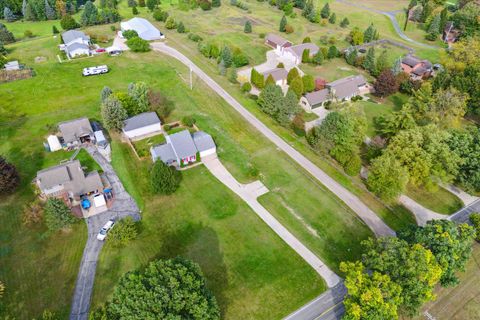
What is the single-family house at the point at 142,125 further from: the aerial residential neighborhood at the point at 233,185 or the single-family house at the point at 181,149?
the single-family house at the point at 181,149

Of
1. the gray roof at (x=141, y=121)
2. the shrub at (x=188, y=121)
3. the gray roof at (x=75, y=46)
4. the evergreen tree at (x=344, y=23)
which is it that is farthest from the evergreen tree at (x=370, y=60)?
the gray roof at (x=75, y=46)

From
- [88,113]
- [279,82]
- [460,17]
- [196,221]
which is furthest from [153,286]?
[460,17]

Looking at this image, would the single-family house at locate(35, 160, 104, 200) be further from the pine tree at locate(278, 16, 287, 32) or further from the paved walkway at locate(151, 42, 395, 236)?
the pine tree at locate(278, 16, 287, 32)

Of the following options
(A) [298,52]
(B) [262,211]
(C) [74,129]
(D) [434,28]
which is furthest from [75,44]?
(D) [434,28]

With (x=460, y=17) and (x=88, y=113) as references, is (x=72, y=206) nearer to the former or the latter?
(x=88, y=113)

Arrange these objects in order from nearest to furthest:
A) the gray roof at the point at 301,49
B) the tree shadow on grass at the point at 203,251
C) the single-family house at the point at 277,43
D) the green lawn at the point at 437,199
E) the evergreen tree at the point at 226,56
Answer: the tree shadow on grass at the point at 203,251 → the green lawn at the point at 437,199 → the evergreen tree at the point at 226,56 → the gray roof at the point at 301,49 → the single-family house at the point at 277,43

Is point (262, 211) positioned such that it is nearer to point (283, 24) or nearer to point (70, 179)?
point (70, 179)
